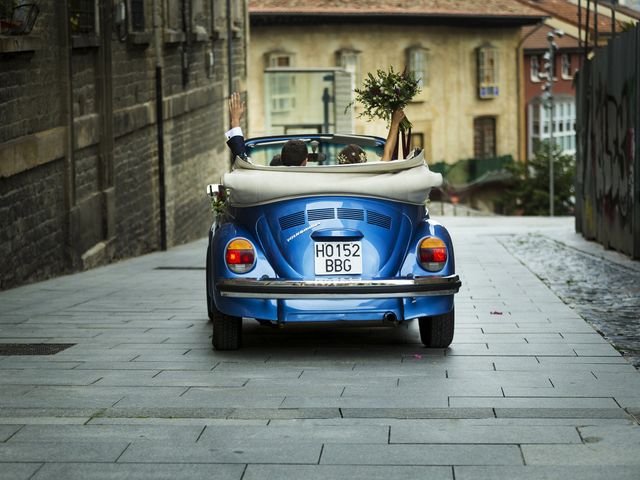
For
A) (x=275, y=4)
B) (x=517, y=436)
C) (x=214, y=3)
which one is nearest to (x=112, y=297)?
(x=517, y=436)

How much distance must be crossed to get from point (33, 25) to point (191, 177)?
483 inches

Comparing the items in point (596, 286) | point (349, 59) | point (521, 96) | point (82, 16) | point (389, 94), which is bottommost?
point (596, 286)

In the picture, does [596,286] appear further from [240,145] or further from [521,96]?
[521,96]

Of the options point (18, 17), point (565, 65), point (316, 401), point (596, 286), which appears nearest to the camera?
point (316, 401)

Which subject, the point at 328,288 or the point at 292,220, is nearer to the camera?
the point at 328,288

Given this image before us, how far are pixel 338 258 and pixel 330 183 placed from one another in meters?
0.48

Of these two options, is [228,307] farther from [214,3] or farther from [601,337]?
[214,3]

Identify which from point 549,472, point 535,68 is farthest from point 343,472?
point 535,68

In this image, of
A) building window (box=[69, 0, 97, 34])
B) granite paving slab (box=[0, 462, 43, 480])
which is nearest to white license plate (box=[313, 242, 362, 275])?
granite paving slab (box=[0, 462, 43, 480])

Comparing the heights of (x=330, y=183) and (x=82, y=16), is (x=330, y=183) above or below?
below

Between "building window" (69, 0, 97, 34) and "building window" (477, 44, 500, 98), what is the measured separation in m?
46.0

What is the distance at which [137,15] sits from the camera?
2116 cm

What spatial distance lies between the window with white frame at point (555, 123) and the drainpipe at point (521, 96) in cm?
57

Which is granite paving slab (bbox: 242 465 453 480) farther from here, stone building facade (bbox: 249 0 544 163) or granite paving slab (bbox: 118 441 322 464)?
stone building facade (bbox: 249 0 544 163)
